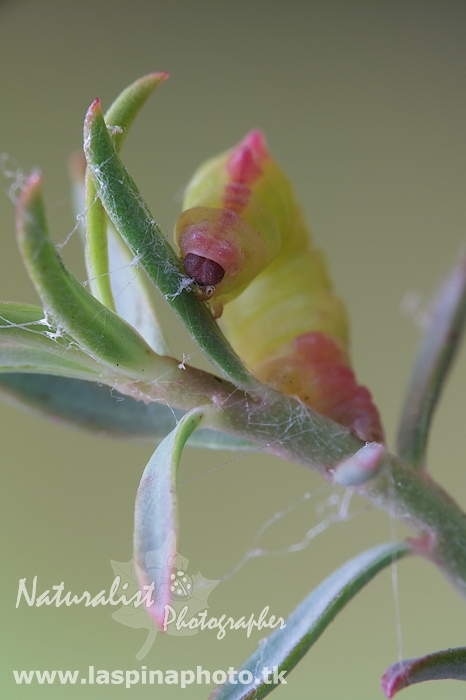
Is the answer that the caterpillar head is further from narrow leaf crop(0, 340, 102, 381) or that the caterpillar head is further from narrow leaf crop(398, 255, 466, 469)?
narrow leaf crop(398, 255, 466, 469)

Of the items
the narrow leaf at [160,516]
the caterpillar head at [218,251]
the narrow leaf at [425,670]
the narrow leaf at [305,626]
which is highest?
the caterpillar head at [218,251]

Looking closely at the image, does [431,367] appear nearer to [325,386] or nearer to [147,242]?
[325,386]

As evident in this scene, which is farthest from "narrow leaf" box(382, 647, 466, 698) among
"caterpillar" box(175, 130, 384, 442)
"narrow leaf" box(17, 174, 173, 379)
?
"narrow leaf" box(17, 174, 173, 379)

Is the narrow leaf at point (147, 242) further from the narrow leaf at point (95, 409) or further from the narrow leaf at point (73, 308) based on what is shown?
the narrow leaf at point (95, 409)

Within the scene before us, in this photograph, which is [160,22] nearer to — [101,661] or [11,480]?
[11,480]

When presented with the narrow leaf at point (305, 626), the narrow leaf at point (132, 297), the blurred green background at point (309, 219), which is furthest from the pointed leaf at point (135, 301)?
the blurred green background at point (309, 219)
